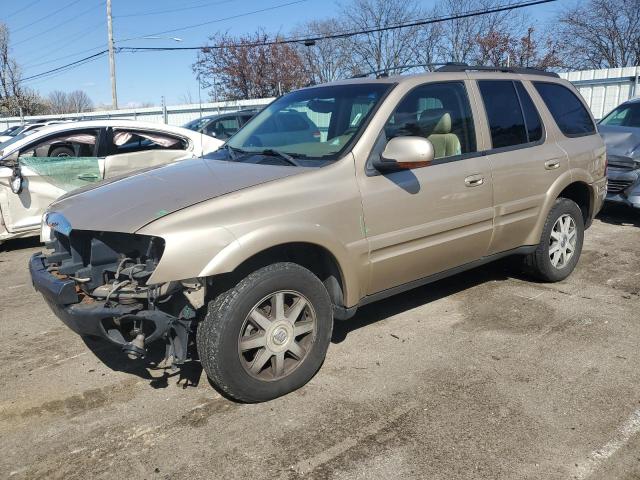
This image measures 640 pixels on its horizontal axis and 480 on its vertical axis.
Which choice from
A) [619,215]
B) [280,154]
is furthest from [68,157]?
[619,215]

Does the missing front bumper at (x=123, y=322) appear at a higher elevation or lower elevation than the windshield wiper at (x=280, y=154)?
lower

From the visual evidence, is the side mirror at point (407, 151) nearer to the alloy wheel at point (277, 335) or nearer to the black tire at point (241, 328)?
the black tire at point (241, 328)

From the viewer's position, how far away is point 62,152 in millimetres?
7363

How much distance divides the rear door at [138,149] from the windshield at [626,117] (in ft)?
23.0

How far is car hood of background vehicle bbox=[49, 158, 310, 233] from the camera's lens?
2.99 metres

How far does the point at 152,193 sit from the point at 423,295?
278 cm

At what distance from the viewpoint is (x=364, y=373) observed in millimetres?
3625

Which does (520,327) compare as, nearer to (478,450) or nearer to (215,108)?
(478,450)

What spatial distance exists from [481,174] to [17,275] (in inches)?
199

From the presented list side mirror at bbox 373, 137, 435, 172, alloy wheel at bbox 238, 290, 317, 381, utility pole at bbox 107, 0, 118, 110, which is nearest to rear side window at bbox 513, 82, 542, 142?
side mirror at bbox 373, 137, 435, 172

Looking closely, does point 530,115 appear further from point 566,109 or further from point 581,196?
point 581,196

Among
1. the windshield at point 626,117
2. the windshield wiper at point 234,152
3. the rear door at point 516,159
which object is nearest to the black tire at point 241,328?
the windshield wiper at point 234,152

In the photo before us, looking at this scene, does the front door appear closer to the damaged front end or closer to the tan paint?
the tan paint

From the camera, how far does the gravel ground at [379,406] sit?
2711mm
